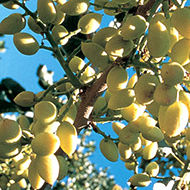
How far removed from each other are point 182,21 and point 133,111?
0.23 metres

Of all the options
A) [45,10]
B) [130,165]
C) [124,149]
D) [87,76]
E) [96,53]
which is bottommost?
[130,165]

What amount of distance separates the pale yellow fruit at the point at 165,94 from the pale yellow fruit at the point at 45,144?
213mm

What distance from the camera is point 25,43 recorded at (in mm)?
726

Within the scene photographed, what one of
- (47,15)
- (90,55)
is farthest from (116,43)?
(47,15)

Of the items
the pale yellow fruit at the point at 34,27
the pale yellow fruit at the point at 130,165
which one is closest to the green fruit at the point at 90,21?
the pale yellow fruit at the point at 34,27

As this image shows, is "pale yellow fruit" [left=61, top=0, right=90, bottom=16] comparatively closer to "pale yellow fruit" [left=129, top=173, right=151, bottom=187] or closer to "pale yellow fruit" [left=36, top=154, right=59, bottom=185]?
"pale yellow fruit" [left=36, top=154, right=59, bottom=185]

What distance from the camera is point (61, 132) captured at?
0.67m

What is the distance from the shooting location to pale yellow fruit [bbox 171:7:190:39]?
600 millimetres

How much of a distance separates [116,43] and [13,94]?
1.39 meters

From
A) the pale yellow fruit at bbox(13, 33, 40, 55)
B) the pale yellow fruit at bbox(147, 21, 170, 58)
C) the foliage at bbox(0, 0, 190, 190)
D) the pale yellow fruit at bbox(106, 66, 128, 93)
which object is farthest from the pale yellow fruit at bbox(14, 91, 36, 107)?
the pale yellow fruit at bbox(147, 21, 170, 58)

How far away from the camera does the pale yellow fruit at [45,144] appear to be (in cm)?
61

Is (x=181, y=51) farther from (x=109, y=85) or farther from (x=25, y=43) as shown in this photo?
(x=25, y=43)

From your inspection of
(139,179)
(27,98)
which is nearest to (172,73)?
(27,98)

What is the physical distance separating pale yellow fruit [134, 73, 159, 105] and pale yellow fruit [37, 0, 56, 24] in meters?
0.26
